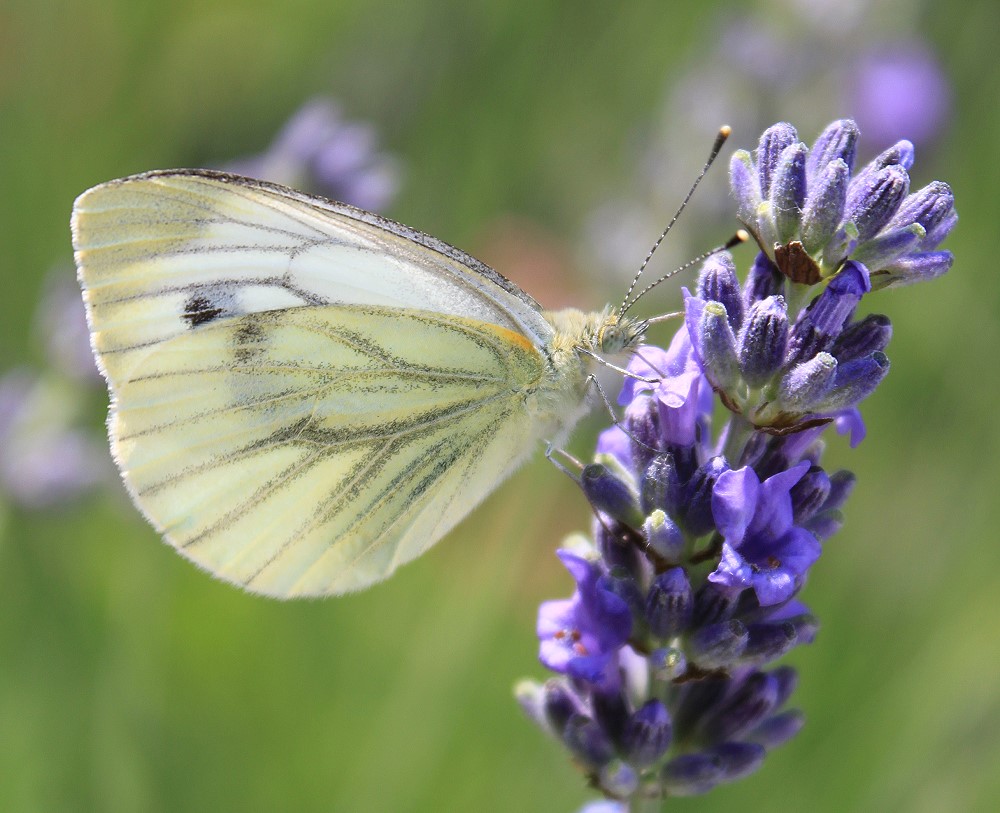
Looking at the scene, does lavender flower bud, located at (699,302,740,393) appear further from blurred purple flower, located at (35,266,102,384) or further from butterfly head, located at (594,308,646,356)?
blurred purple flower, located at (35,266,102,384)

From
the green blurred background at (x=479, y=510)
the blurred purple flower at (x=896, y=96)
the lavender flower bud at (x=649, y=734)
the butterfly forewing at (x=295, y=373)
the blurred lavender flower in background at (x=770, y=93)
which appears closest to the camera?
the lavender flower bud at (x=649, y=734)

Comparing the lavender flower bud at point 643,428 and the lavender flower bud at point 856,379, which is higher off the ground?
the lavender flower bud at point 856,379

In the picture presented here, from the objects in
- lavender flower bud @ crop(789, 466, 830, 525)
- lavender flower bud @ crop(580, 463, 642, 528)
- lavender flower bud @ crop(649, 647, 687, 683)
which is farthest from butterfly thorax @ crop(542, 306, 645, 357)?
lavender flower bud @ crop(649, 647, 687, 683)

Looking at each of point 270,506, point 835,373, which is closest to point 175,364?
point 270,506

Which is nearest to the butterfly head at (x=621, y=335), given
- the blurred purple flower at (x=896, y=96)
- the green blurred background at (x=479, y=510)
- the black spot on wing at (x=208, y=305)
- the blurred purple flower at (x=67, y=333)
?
the black spot on wing at (x=208, y=305)

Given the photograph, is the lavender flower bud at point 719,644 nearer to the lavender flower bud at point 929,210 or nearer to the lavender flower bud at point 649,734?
the lavender flower bud at point 649,734

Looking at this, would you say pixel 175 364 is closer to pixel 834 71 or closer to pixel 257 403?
pixel 257 403
